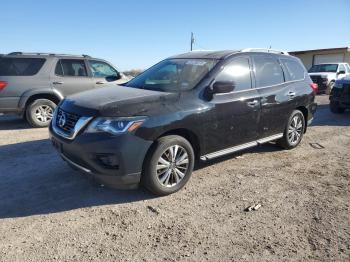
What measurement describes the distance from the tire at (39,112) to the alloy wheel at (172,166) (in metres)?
5.25

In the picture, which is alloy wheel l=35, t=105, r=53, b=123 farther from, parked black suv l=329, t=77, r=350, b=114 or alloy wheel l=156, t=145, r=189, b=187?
parked black suv l=329, t=77, r=350, b=114

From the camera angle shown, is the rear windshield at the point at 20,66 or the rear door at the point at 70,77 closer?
the rear windshield at the point at 20,66

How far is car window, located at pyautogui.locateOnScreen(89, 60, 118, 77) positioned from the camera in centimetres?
909

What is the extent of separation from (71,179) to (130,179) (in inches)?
48.7

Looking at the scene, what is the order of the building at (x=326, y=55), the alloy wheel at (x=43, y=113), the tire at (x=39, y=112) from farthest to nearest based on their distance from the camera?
the building at (x=326, y=55) → the alloy wheel at (x=43, y=113) → the tire at (x=39, y=112)

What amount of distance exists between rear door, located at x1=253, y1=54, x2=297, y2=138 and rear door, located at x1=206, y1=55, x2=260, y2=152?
0.66 feet

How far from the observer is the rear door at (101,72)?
9005mm

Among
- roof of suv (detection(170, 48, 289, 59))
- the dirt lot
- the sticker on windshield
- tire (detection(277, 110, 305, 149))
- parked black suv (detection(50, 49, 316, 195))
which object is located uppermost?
roof of suv (detection(170, 48, 289, 59))

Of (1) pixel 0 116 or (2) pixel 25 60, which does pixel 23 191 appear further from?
(1) pixel 0 116

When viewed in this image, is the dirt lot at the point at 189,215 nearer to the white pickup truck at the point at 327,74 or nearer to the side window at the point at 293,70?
the side window at the point at 293,70

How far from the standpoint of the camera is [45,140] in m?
6.71

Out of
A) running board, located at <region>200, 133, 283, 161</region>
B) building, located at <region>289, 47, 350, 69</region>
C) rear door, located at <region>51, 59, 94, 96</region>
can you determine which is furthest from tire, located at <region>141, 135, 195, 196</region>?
building, located at <region>289, 47, 350, 69</region>

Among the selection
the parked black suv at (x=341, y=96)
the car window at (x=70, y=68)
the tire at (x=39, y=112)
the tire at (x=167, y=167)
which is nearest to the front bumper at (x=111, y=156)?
the tire at (x=167, y=167)

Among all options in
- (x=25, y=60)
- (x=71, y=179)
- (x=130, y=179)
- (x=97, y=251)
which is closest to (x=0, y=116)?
(x=25, y=60)
